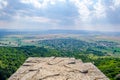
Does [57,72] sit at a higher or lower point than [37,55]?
higher

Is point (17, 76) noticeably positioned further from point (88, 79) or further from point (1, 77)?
point (1, 77)

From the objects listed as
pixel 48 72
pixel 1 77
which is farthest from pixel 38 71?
pixel 1 77

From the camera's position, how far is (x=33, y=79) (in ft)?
30.7

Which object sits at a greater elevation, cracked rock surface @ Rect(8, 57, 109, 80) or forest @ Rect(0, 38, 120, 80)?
cracked rock surface @ Rect(8, 57, 109, 80)

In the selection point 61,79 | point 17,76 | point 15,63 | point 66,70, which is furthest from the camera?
point 15,63

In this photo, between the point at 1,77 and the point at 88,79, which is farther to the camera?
the point at 1,77

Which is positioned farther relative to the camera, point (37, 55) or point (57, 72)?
point (37, 55)

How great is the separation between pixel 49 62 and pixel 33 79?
10.9 feet

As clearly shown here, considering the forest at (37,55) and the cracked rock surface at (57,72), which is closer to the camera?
the cracked rock surface at (57,72)

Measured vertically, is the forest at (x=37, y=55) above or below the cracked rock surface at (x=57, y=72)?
below

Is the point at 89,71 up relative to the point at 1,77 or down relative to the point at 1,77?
up

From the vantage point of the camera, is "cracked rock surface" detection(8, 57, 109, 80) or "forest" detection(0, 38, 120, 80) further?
"forest" detection(0, 38, 120, 80)

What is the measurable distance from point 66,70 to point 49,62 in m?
2.07

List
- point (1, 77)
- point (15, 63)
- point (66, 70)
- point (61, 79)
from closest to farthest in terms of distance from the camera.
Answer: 1. point (61, 79)
2. point (66, 70)
3. point (1, 77)
4. point (15, 63)
